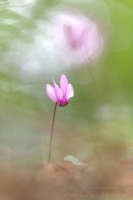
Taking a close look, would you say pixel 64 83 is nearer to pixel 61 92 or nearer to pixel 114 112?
pixel 61 92

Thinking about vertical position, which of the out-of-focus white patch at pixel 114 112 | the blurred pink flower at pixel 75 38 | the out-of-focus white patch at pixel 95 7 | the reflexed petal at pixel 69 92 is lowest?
the out-of-focus white patch at pixel 114 112

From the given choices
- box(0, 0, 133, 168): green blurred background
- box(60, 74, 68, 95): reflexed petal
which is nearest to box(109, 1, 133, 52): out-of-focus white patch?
box(0, 0, 133, 168): green blurred background

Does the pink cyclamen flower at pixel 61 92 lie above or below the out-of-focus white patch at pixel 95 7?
below

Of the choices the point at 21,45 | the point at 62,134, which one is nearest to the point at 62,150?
the point at 62,134

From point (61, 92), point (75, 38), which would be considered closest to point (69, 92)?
point (61, 92)

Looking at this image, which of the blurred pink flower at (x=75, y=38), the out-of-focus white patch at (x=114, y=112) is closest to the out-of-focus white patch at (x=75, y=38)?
the blurred pink flower at (x=75, y=38)

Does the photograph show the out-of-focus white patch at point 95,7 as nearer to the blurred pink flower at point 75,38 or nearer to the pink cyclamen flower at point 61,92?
the blurred pink flower at point 75,38

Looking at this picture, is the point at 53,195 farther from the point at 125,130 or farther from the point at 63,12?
the point at 63,12
